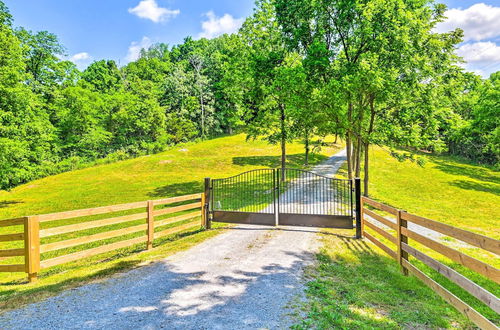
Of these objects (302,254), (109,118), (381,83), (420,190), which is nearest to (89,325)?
(302,254)

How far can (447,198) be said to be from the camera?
755 inches

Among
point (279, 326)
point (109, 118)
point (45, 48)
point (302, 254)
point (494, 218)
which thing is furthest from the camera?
point (109, 118)

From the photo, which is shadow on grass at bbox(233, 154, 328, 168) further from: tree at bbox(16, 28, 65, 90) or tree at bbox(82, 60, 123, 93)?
tree at bbox(82, 60, 123, 93)

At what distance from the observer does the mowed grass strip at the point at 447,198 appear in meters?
7.93

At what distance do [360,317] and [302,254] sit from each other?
3.05 m

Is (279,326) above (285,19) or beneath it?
beneath

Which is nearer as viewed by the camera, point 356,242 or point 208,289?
point 208,289

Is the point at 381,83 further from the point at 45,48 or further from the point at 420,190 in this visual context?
the point at 45,48

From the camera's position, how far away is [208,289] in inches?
198

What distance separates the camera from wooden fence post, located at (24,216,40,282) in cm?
539

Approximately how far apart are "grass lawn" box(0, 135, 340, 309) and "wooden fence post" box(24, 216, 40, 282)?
379 mm

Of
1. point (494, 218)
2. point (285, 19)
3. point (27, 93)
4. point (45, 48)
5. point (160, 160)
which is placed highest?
point (45, 48)

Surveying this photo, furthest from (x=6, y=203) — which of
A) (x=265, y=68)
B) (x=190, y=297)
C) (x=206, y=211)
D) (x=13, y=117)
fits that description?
(x=190, y=297)

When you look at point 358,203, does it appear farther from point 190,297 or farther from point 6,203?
point 6,203
